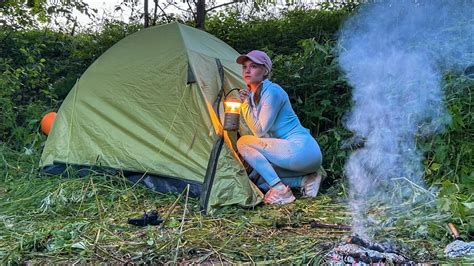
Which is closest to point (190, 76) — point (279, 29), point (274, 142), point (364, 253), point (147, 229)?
point (274, 142)

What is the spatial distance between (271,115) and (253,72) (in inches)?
15.1

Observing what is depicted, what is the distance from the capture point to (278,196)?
3.56 metres

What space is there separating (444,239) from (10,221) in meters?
2.57

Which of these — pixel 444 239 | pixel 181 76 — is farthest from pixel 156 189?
pixel 444 239

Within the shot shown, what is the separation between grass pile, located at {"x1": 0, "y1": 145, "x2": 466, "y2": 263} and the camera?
7.98 ft

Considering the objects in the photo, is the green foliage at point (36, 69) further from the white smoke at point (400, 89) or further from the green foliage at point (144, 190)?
the white smoke at point (400, 89)

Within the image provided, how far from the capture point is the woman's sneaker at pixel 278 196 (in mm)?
3553

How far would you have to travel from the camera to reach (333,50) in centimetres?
523

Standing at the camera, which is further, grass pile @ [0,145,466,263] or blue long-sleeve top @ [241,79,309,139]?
blue long-sleeve top @ [241,79,309,139]

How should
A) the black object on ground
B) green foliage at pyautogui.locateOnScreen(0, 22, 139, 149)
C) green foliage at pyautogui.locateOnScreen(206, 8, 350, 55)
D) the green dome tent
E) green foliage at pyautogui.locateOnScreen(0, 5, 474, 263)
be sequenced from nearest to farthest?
green foliage at pyautogui.locateOnScreen(0, 5, 474, 263) → the black object on ground → the green dome tent → green foliage at pyautogui.locateOnScreen(0, 22, 139, 149) → green foliage at pyautogui.locateOnScreen(206, 8, 350, 55)

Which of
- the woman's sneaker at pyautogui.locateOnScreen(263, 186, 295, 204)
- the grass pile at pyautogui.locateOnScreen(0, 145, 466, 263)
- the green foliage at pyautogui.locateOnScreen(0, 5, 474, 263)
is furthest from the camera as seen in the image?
the woman's sneaker at pyautogui.locateOnScreen(263, 186, 295, 204)

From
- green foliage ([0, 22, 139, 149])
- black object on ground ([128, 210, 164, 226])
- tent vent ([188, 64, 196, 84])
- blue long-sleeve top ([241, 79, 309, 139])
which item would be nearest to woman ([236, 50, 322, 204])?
blue long-sleeve top ([241, 79, 309, 139])

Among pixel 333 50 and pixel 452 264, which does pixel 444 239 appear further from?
pixel 333 50

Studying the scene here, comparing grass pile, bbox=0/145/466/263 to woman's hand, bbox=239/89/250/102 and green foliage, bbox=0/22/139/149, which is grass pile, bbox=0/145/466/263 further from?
green foliage, bbox=0/22/139/149
